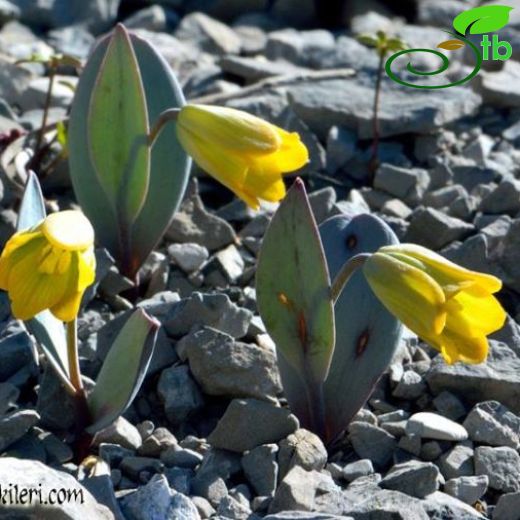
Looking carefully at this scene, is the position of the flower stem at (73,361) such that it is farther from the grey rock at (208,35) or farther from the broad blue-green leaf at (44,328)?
the grey rock at (208,35)

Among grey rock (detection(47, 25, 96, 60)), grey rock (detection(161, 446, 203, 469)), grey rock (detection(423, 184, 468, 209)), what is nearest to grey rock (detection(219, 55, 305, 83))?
grey rock (detection(47, 25, 96, 60))

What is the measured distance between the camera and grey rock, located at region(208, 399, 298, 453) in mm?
2297

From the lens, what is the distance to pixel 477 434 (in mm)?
2383

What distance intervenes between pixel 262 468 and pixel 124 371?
0.28 metres

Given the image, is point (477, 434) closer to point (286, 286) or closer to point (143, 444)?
point (286, 286)

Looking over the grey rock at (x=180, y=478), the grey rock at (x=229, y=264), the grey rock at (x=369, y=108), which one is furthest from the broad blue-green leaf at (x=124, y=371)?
the grey rock at (x=369, y=108)

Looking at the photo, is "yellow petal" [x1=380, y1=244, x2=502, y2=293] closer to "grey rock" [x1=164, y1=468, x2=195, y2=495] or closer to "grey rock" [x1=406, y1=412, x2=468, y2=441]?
"grey rock" [x1=406, y1=412, x2=468, y2=441]

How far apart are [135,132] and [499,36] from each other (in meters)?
2.18

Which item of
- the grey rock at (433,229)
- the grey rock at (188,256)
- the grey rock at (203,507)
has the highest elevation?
the grey rock at (203,507)

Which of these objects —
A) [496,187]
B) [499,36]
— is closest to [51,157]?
[496,187]

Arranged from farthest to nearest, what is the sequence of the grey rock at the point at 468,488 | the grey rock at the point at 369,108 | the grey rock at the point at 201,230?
1. the grey rock at the point at 369,108
2. the grey rock at the point at 201,230
3. the grey rock at the point at 468,488

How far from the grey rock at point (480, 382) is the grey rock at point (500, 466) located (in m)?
0.18

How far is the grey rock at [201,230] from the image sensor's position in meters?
3.09

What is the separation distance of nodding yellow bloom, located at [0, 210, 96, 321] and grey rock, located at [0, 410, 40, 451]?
0.87 feet
